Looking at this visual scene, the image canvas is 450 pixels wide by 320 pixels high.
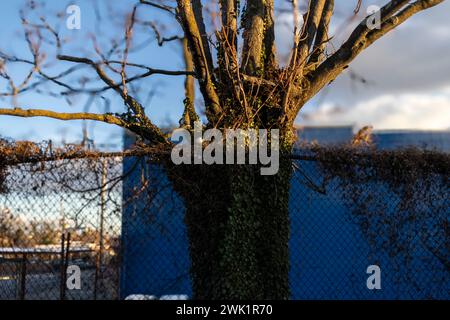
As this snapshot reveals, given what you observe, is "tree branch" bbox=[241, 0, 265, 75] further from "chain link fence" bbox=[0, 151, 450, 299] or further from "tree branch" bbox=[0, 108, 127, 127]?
"tree branch" bbox=[0, 108, 127, 127]

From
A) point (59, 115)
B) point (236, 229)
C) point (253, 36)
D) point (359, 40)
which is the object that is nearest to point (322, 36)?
point (359, 40)

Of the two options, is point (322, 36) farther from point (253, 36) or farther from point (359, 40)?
point (253, 36)

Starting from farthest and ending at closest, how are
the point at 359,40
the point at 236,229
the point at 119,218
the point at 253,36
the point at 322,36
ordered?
the point at 322,36 < the point at 253,36 < the point at 359,40 < the point at 119,218 < the point at 236,229

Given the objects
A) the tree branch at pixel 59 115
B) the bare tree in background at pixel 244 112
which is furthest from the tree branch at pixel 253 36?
the tree branch at pixel 59 115

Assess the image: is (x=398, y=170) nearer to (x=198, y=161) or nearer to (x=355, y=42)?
(x=355, y=42)

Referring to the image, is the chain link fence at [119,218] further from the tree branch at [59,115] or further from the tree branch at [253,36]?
the tree branch at [253,36]

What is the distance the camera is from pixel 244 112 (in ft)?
17.7

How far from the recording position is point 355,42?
18.8 ft

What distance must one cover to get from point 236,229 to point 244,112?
3.95ft

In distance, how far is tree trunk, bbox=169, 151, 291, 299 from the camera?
195 inches

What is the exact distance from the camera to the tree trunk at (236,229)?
4.94 metres

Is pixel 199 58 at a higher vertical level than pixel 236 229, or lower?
higher

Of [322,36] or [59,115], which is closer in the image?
[59,115]
